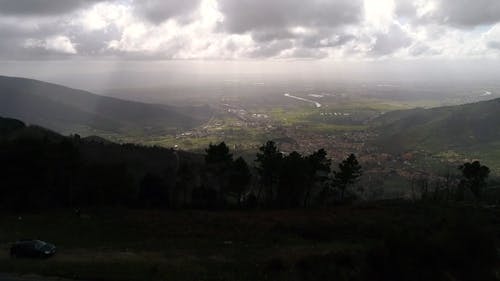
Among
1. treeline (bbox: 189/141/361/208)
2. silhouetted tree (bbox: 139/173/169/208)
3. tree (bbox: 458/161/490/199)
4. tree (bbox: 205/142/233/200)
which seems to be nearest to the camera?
treeline (bbox: 189/141/361/208)

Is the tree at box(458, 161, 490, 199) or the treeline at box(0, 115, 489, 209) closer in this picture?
the treeline at box(0, 115, 489, 209)

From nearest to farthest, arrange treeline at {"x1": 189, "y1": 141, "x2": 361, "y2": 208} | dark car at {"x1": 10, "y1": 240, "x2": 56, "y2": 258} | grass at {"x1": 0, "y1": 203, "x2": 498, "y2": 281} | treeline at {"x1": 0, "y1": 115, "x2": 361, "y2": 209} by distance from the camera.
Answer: grass at {"x1": 0, "y1": 203, "x2": 498, "y2": 281}
dark car at {"x1": 10, "y1": 240, "x2": 56, "y2": 258}
treeline at {"x1": 0, "y1": 115, "x2": 361, "y2": 209}
treeline at {"x1": 189, "y1": 141, "x2": 361, "y2": 208}

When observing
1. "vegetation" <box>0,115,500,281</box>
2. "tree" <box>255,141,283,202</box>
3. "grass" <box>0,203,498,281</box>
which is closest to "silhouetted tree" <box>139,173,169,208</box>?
"vegetation" <box>0,115,500,281</box>

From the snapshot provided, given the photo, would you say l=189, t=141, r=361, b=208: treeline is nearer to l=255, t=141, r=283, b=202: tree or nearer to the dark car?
l=255, t=141, r=283, b=202: tree

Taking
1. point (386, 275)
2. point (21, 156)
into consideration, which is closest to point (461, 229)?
point (386, 275)

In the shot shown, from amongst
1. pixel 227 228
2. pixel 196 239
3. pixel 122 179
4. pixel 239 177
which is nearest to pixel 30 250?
pixel 196 239

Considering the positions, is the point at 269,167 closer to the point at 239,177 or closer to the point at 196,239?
the point at 239,177

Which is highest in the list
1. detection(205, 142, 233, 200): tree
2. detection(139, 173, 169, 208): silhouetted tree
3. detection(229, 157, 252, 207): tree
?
detection(205, 142, 233, 200): tree

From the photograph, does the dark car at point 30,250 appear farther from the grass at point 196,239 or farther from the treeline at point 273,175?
the treeline at point 273,175

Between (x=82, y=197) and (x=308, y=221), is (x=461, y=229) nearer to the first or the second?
(x=308, y=221)
